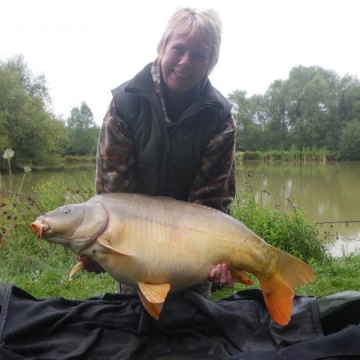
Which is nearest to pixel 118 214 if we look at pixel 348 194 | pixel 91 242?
pixel 91 242

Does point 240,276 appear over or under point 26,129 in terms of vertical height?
under

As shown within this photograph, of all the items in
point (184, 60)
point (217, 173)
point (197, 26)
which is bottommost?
point (217, 173)

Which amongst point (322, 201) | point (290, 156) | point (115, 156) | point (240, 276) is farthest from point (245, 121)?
point (240, 276)

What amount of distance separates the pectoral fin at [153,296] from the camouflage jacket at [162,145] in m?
0.54

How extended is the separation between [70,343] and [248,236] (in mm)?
654

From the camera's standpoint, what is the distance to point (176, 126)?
1.73m

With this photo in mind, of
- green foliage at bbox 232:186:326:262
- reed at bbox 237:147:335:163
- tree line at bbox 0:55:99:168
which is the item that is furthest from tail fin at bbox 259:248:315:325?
reed at bbox 237:147:335:163

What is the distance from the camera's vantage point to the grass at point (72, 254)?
2664mm

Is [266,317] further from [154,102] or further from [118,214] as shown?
[154,102]

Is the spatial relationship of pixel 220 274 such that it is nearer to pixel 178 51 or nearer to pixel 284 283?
pixel 284 283

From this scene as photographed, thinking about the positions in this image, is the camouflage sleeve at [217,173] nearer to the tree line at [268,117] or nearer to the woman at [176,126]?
the woman at [176,126]

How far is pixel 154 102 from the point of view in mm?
1690

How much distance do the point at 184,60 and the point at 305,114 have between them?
27158 millimetres

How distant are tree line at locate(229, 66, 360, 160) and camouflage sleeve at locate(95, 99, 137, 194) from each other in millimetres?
24238
